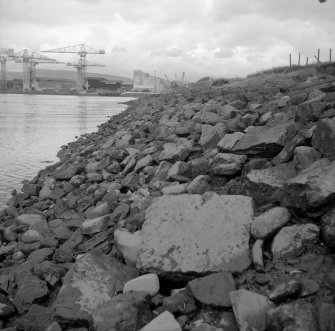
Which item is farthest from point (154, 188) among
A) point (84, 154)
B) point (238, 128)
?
point (84, 154)

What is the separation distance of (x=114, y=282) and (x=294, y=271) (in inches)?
64.8

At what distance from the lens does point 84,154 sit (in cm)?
1237

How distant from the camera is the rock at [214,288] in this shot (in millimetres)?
3209

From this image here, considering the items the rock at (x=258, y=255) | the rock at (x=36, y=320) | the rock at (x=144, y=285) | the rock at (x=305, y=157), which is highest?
the rock at (x=305, y=157)

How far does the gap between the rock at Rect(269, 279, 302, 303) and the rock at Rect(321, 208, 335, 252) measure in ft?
1.79

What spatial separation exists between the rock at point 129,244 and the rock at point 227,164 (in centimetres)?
151

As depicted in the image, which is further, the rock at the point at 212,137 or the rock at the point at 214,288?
the rock at the point at 212,137

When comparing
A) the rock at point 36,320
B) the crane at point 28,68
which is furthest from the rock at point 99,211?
the crane at point 28,68

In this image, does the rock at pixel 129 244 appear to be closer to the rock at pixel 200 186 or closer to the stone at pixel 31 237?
the rock at pixel 200 186

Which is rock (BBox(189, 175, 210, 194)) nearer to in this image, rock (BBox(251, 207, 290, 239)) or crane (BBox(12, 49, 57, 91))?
rock (BBox(251, 207, 290, 239))

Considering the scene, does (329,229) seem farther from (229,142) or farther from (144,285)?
(229,142)

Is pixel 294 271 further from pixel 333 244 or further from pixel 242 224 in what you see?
pixel 242 224

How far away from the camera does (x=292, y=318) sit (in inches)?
111

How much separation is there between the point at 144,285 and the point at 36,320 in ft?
3.32
